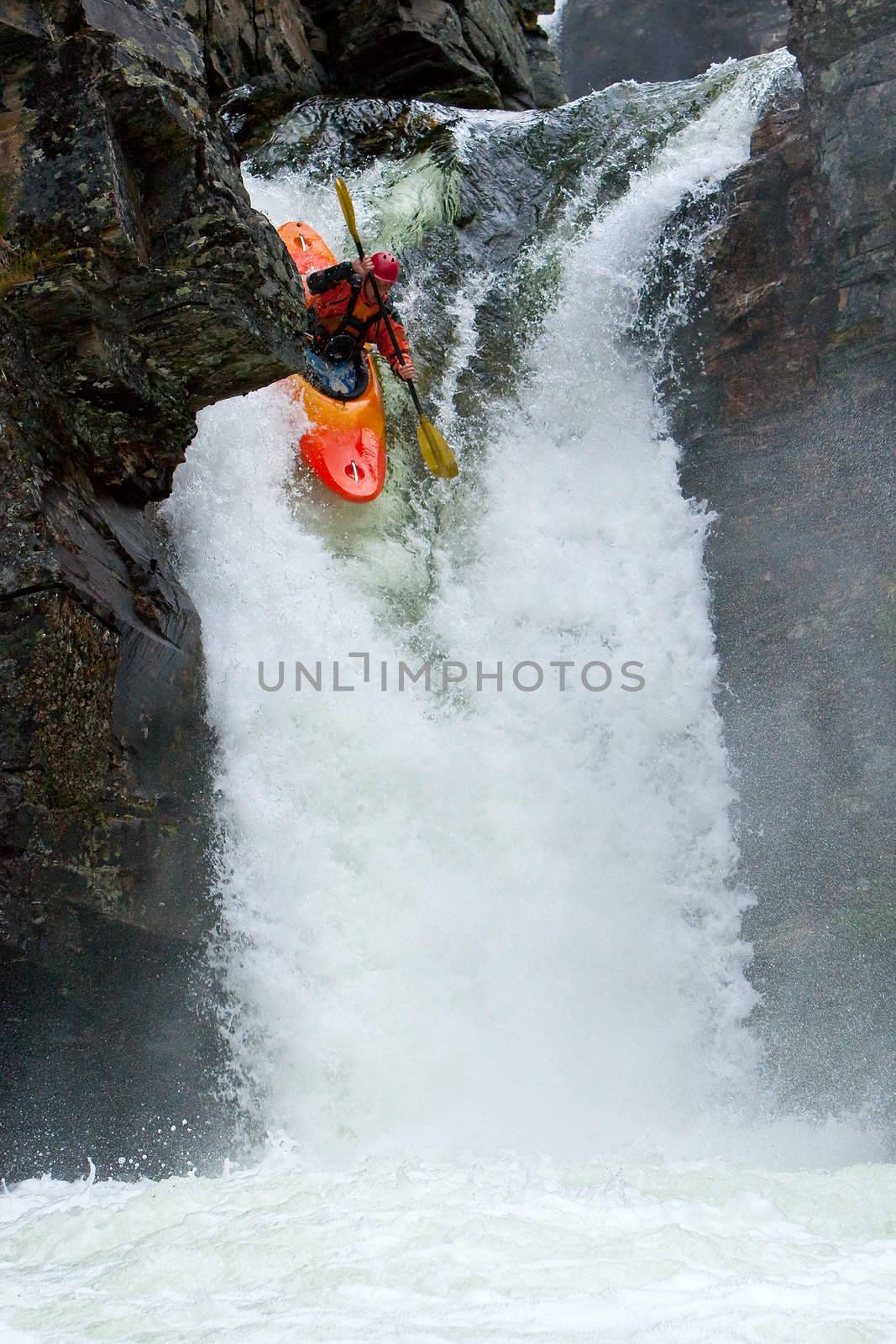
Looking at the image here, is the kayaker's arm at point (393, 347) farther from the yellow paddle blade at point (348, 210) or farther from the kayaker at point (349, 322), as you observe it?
the yellow paddle blade at point (348, 210)

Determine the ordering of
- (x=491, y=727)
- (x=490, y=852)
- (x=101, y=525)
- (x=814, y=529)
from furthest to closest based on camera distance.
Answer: (x=814, y=529), (x=491, y=727), (x=490, y=852), (x=101, y=525)

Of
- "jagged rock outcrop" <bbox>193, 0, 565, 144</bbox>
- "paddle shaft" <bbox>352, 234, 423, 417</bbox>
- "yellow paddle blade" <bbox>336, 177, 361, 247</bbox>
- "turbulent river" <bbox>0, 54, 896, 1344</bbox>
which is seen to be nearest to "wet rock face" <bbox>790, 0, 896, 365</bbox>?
"turbulent river" <bbox>0, 54, 896, 1344</bbox>

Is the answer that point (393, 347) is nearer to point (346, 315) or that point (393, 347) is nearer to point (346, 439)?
point (346, 315)

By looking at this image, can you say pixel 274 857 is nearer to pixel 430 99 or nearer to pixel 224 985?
pixel 224 985

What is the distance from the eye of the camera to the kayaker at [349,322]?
6.46 meters

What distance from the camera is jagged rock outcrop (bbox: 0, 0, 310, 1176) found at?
3.94 metres

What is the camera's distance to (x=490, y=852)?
5.76 metres

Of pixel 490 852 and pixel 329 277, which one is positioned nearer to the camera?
pixel 490 852

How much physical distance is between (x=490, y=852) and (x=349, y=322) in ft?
11.7

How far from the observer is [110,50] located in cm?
416

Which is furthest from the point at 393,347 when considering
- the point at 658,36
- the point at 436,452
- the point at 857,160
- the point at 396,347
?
the point at 658,36

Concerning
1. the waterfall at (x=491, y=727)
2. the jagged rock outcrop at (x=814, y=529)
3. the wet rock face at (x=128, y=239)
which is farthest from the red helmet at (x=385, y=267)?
the jagged rock outcrop at (x=814, y=529)

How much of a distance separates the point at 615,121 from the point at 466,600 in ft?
15.2

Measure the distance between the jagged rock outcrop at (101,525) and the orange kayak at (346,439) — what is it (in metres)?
1.44
